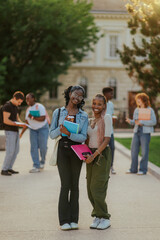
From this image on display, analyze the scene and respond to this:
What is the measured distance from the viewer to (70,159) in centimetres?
570

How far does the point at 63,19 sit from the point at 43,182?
23.5 m

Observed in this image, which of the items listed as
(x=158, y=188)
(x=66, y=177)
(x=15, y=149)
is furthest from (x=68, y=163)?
(x=15, y=149)

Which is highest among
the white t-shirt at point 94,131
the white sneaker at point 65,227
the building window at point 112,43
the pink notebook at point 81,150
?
the building window at point 112,43

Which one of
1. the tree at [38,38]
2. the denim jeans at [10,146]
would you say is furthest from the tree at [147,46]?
the tree at [38,38]

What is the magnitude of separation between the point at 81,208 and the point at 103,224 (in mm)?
1186

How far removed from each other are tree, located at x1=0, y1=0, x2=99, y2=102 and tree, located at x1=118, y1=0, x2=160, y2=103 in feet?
47.9

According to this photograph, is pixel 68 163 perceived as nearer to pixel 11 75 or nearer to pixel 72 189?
pixel 72 189

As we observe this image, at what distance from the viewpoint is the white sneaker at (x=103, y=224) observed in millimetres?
5672

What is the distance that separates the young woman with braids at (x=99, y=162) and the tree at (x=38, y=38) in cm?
2530

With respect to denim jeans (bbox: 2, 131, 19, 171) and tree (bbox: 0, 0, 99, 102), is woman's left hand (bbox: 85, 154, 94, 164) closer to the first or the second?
denim jeans (bbox: 2, 131, 19, 171)

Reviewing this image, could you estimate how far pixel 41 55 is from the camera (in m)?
32.5

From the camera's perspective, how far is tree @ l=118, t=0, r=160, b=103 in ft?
46.4

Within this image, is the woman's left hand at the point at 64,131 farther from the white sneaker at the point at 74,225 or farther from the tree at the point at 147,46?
the tree at the point at 147,46

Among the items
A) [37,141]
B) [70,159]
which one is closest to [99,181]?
[70,159]
